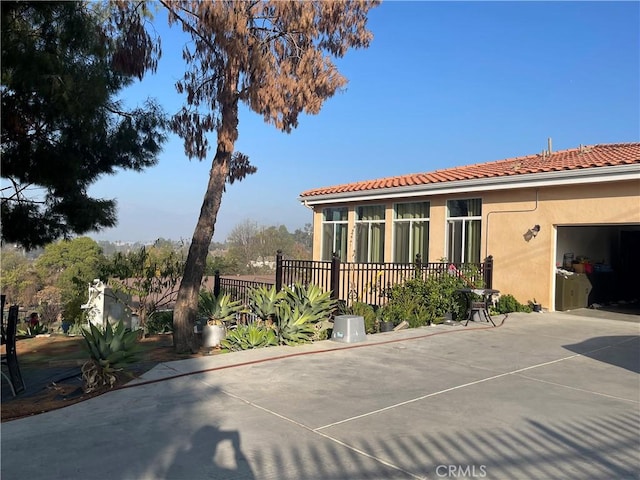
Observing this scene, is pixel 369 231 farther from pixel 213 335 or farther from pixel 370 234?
pixel 213 335

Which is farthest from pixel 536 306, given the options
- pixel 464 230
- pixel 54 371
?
pixel 54 371

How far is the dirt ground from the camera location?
5330 millimetres

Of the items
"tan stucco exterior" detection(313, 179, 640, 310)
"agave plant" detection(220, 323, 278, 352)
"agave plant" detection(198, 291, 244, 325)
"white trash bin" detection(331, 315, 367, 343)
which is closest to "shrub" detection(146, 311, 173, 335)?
"agave plant" detection(198, 291, 244, 325)

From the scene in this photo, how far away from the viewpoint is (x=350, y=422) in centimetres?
455

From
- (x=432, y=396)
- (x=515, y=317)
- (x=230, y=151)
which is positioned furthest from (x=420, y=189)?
(x=432, y=396)

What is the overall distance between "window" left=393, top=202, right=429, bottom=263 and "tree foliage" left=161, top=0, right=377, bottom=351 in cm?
767

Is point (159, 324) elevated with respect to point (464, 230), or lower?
lower

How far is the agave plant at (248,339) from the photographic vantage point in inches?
314

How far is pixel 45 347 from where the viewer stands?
31.6ft

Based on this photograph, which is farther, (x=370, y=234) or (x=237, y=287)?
(x=370, y=234)

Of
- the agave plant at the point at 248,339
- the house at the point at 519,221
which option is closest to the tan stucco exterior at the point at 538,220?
the house at the point at 519,221

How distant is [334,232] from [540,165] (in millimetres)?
7881

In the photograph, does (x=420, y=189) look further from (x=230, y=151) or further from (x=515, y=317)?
(x=230, y=151)

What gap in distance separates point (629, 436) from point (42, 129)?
7.34 metres
